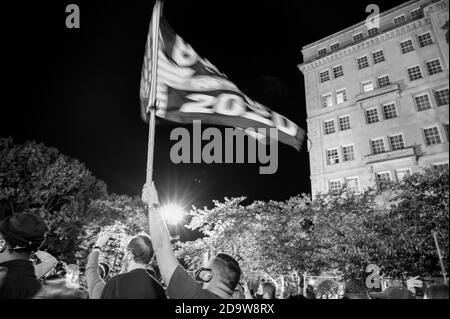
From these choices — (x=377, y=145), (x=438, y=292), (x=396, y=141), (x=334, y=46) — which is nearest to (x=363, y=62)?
(x=334, y=46)

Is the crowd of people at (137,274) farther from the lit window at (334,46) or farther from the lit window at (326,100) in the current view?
the lit window at (334,46)

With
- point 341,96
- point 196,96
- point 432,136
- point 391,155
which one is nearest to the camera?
point 196,96

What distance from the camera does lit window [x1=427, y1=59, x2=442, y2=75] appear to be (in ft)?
86.4

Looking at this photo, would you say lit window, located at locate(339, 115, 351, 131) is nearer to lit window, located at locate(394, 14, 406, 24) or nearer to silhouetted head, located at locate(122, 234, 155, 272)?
lit window, located at locate(394, 14, 406, 24)

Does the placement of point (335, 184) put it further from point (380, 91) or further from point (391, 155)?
point (380, 91)

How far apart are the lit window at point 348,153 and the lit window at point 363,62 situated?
9.25 meters

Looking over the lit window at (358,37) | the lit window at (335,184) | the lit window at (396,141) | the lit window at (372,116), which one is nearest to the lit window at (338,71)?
the lit window at (358,37)

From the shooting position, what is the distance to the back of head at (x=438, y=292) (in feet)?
9.77

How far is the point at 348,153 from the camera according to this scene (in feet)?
92.7

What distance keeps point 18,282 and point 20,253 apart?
0.96ft

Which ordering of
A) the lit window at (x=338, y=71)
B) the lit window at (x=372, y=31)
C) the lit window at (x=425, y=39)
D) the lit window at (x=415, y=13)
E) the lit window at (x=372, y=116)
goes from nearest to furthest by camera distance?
the lit window at (x=372, y=116) < the lit window at (x=425, y=39) < the lit window at (x=415, y=13) < the lit window at (x=372, y=31) < the lit window at (x=338, y=71)

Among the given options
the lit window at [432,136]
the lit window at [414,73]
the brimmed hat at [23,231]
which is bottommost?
the brimmed hat at [23,231]

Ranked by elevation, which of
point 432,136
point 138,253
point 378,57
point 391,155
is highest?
point 378,57
